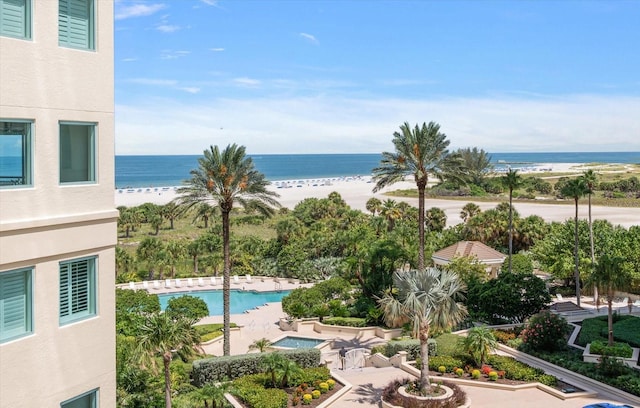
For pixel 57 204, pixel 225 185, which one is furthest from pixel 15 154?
pixel 225 185

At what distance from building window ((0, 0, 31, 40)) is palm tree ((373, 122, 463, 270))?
28.6 m

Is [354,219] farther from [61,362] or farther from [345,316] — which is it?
[61,362]

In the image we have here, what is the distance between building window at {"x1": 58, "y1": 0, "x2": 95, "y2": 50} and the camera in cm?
996

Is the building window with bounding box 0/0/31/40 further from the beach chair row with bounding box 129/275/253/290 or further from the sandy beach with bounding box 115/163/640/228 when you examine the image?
the sandy beach with bounding box 115/163/640/228

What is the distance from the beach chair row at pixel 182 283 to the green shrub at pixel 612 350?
108 ft

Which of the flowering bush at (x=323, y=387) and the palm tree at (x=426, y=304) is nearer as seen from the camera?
the palm tree at (x=426, y=304)

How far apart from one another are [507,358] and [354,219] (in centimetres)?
4123

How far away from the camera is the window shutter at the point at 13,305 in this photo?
360 inches

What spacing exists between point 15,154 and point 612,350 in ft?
89.7

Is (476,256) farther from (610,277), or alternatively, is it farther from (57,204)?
(57,204)

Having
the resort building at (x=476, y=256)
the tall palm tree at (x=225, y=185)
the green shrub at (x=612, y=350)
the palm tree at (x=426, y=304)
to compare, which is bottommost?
the green shrub at (x=612, y=350)

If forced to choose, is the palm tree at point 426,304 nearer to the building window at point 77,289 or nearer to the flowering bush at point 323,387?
the flowering bush at point 323,387

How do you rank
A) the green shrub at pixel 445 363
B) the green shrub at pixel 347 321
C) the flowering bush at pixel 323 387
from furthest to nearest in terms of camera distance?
1. the green shrub at pixel 347 321
2. the green shrub at pixel 445 363
3. the flowering bush at pixel 323 387

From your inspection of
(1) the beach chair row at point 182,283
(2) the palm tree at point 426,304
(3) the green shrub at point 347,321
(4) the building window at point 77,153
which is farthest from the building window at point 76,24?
(1) the beach chair row at point 182,283
